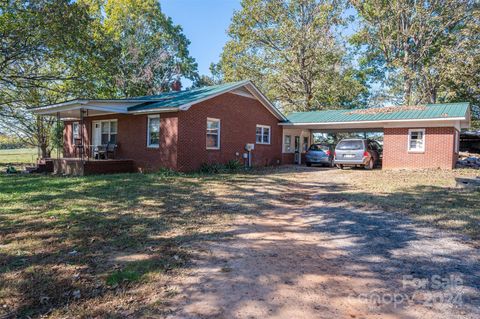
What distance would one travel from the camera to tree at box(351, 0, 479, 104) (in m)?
21.8

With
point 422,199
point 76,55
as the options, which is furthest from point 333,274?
point 76,55

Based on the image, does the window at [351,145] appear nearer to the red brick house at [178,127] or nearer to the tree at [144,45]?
the red brick house at [178,127]

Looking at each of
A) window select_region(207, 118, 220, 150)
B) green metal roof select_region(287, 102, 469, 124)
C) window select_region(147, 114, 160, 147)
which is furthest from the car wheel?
window select_region(147, 114, 160, 147)

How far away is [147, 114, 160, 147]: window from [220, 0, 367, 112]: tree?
15.8 meters

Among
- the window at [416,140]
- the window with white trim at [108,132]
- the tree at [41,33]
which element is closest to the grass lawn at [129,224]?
the window at [416,140]

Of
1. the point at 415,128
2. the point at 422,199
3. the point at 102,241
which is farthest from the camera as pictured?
the point at 415,128

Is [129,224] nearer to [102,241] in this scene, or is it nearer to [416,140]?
[102,241]

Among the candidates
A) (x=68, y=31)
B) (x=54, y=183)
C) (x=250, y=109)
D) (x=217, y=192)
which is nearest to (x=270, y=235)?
(x=217, y=192)

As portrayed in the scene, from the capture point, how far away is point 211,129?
15.0 meters

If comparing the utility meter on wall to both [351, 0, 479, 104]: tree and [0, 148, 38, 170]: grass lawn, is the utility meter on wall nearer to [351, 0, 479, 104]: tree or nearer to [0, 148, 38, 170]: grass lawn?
[351, 0, 479, 104]: tree

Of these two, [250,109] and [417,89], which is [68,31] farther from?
[417,89]

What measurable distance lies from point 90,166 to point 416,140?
52.3 ft

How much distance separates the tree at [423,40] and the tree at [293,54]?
2828 millimetres

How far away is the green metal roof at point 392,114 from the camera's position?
1538 centimetres
